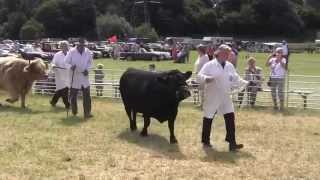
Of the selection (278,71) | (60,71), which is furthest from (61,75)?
(278,71)

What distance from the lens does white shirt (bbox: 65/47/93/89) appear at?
14445mm

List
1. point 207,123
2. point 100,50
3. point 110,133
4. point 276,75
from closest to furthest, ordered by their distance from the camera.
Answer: point 207,123 → point 110,133 → point 276,75 → point 100,50

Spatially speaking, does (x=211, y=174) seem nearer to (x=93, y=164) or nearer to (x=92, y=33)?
(x=93, y=164)

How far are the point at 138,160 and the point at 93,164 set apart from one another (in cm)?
80

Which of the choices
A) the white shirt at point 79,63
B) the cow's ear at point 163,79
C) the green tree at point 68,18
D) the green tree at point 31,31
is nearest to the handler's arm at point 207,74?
the cow's ear at point 163,79

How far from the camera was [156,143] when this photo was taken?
11688mm

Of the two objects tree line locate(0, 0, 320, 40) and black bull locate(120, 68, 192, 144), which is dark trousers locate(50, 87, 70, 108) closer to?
black bull locate(120, 68, 192, 144)

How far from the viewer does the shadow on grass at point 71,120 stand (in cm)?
1391

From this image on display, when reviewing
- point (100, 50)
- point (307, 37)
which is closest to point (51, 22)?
point (307, 37)

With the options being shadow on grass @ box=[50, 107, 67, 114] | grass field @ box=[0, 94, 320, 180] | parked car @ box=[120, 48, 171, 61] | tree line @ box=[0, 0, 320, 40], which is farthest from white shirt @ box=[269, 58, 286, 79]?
tree line @ box=[0, 0, 320, 40]

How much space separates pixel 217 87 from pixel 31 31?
98.4 m

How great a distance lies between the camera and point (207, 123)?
11.1 meters

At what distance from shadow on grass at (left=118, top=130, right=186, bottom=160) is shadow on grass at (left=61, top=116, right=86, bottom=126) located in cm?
159

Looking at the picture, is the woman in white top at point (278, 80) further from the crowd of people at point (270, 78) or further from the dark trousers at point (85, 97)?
the dark trousers at point (85, 97)
